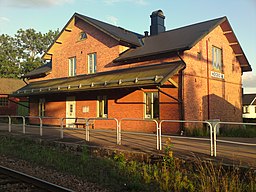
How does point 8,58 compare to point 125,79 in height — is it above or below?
above

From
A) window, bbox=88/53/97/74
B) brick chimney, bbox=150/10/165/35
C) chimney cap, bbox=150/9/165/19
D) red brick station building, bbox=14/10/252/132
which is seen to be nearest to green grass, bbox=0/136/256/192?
red brick station building, bbox=14/10/252/132

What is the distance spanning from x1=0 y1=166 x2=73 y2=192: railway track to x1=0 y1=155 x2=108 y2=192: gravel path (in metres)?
0.39

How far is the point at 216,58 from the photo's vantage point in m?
19.2

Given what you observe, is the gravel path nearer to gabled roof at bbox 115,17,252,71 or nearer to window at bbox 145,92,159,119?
window at bbox 145,92,159,119

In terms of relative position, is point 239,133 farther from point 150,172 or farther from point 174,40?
point 150,172

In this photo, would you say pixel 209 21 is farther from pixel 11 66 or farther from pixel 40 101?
pixel 11 66

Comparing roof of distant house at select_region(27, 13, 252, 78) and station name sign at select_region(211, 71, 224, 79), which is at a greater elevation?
roof of distant house at select_region(27, 13, 252, 78)

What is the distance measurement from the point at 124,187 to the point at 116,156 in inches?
102

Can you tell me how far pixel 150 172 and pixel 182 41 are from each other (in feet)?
Result: 36.1

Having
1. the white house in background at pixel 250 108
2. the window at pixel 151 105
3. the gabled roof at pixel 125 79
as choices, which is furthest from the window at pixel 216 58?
the white house in background at pixel 250 108

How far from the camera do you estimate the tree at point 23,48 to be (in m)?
54.8

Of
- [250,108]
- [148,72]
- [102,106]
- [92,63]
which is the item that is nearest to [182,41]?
[148,72]

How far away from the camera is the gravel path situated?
6344 millimetres

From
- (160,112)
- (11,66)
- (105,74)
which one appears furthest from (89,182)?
(11,66)
